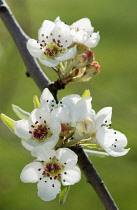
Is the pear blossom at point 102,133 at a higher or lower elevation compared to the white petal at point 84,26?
lower

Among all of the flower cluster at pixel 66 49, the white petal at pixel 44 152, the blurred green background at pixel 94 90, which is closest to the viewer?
the white petal at pixel 44 152

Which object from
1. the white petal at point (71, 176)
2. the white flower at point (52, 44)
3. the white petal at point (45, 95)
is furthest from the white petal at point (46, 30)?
the white petal at point (71, 176)

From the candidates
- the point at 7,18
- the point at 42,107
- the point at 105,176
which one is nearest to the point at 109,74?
the point at 105,176

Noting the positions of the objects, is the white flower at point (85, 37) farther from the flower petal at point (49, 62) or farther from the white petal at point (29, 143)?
the white petal at point (29, 143)

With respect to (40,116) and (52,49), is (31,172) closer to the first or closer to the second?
(40,116)

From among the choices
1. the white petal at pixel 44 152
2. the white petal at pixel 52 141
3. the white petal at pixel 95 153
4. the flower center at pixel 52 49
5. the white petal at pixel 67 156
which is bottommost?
the white petal at pixel 95 153

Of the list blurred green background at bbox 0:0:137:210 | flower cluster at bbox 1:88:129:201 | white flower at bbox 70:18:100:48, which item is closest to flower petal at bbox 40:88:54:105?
flower cluster at bbox 1:88:129:201

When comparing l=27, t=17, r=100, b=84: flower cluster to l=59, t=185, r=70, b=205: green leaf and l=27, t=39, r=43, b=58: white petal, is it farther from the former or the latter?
l=59, t=185, r=70, b=205: green leaf
